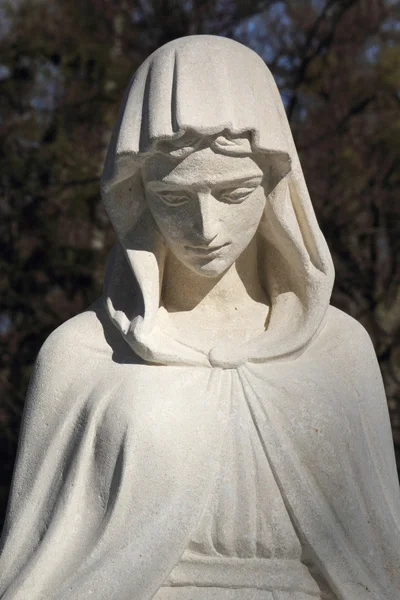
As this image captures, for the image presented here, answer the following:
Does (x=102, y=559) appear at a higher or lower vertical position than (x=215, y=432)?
lower

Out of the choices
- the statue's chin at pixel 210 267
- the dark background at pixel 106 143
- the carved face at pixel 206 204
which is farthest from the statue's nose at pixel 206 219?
the dark background at pixel 106 143

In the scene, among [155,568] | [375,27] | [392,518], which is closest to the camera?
[155,568]

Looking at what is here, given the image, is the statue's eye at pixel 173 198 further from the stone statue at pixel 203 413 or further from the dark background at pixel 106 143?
the dark background at pixel 106 143

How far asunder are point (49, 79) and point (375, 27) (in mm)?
2721

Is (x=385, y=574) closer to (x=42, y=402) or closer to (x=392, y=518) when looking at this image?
(x=392, y=518)

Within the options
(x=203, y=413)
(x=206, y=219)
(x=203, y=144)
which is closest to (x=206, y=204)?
(x=206, y=219)

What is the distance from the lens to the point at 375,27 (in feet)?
30.8

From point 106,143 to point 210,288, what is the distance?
5.31m

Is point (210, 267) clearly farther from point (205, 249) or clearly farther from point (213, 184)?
point (213, 184)

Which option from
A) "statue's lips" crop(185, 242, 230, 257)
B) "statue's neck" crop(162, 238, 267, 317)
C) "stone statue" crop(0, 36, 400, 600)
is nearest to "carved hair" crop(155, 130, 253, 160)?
"stone statue" crop(0, 36, 400, 600)

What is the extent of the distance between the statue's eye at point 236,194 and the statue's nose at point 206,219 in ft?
0.14

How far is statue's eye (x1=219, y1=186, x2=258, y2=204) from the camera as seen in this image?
3.18m

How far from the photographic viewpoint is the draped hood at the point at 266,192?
3082mm

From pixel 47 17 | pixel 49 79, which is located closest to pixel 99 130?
pixel 49 79
